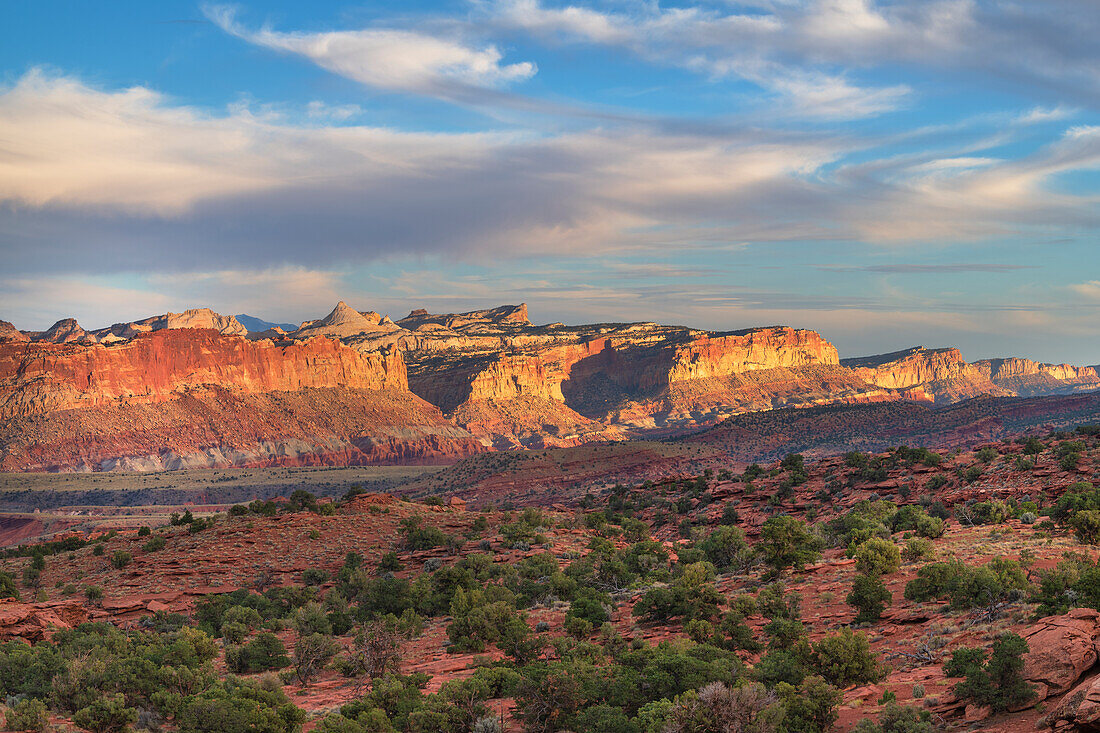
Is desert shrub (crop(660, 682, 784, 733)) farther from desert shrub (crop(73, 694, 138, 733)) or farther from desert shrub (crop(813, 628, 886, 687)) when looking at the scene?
desert shrub (crop(73, 694, 138, 733))

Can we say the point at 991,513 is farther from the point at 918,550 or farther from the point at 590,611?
the point at 590,611

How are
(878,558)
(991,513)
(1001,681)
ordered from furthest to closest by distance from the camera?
(991,513) → (878,558) → (1001,681)

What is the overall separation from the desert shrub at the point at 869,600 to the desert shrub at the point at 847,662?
3725 millimetres

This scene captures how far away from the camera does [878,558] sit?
25.6 meters

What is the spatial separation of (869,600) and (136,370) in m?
178

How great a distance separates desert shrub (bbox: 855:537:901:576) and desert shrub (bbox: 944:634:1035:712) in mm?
9932

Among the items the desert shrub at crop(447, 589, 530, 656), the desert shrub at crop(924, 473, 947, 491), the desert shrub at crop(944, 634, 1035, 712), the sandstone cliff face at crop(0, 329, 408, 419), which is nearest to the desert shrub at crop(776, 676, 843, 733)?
the desert shrub at crop(944, 634, 1035, 712)

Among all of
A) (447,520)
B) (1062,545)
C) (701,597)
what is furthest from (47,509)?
(1062,545)

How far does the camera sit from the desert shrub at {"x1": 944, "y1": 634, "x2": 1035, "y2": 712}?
570 inches

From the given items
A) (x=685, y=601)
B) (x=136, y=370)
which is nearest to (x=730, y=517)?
(x=685, y=601)

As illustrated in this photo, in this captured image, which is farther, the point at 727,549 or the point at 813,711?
the point at 727,549

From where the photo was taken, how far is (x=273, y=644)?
26438 mm

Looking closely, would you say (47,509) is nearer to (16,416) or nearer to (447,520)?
(16,416)

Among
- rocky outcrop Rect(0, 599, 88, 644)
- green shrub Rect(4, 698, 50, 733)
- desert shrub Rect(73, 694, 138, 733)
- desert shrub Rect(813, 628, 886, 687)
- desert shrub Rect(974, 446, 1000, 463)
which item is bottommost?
rocky outcrop Rect(0, 599, 88, 644)
